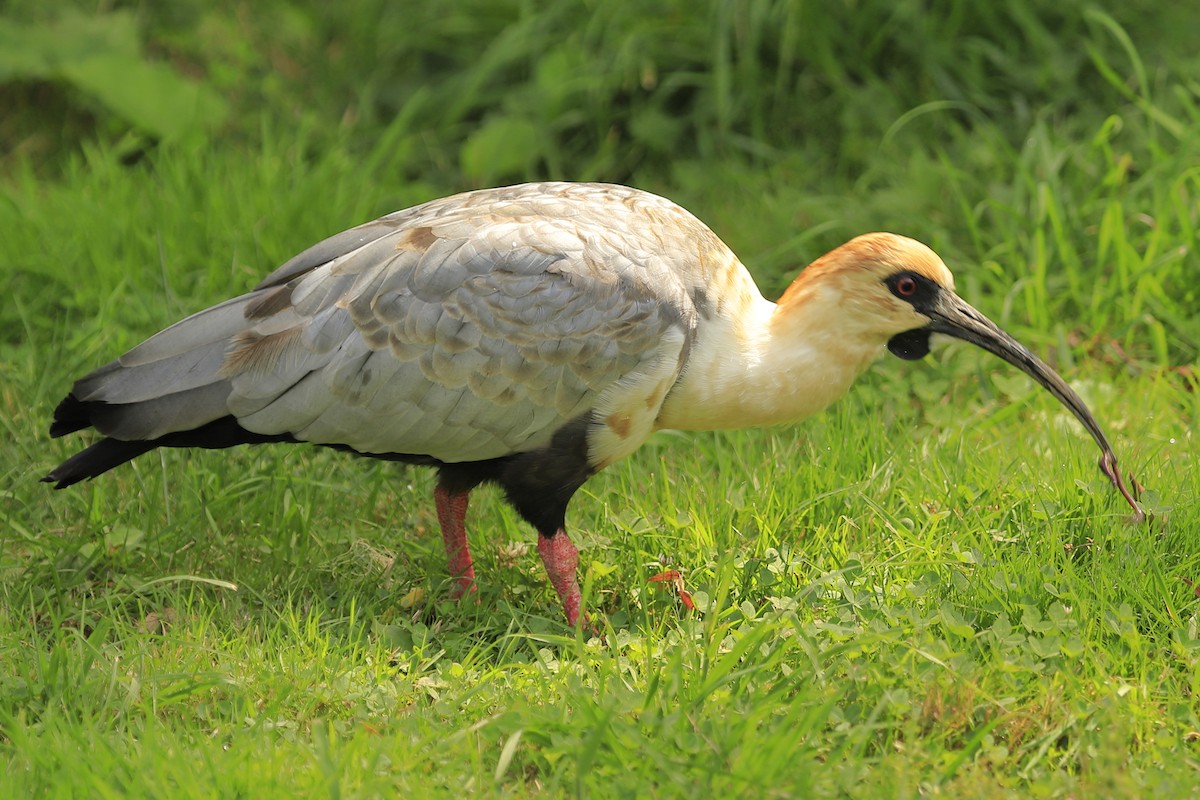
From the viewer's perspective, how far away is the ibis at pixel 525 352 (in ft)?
13.0

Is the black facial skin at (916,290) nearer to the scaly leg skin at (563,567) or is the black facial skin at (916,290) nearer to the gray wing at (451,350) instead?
the gray wing at (451,350)

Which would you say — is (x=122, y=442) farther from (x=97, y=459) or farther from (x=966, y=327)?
(x=966, y=327)

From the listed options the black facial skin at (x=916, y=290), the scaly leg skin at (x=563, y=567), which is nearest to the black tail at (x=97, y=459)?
the scaly leg skin at (x=563, y=567)

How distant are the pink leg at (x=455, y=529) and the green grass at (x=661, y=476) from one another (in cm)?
9

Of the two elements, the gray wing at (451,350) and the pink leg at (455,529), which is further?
the pink leg at (455,529)

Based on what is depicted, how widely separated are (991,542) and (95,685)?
99.3 inches

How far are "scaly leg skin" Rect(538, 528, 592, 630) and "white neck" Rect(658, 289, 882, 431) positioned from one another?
0.50m

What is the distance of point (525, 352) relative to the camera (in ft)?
13.0

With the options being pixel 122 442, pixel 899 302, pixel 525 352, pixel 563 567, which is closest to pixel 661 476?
pixel 563 567

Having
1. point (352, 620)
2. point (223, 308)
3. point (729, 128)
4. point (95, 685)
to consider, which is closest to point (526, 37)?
point (729, 128)

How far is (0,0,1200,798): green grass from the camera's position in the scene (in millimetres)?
3332

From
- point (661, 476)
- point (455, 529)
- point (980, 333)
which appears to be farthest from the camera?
point (661, 476)

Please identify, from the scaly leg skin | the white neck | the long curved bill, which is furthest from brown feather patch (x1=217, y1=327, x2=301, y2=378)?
the long curved bill

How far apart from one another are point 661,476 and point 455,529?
0.79 meters
